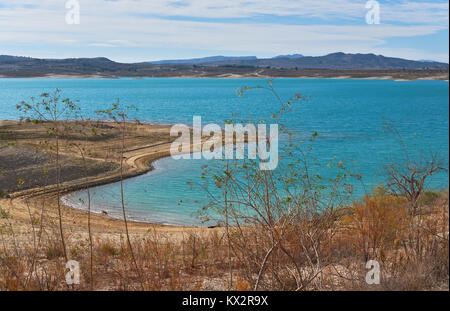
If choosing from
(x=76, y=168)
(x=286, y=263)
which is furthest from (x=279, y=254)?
(x=76, y=168)

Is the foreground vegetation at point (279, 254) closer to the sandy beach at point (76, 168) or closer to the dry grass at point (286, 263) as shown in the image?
the dry grass at point (286, 263)

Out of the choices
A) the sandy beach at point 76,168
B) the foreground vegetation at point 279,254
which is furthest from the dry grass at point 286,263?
Result: the sandy beach at point 76,168

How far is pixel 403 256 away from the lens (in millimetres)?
6805

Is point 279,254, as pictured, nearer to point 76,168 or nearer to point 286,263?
point 286,263

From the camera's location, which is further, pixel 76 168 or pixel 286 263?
pixel 76 168

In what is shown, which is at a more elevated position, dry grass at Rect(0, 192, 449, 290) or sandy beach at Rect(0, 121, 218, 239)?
dry grass at Rect(0, 192, 449, 290)

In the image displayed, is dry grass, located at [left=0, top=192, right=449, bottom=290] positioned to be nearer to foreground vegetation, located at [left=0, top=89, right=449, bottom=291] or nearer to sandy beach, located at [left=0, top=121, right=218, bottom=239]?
foreground vegetation, located at [left=0, top=89, right=449, bottom=291]

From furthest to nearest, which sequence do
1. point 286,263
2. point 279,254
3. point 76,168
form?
point 76,168 → point 286,263 → point 279,254

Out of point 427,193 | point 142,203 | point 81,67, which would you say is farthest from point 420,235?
point 81,67

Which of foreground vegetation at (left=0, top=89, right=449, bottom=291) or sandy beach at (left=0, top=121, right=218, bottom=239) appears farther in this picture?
sandy beach at (left=0, top=121, right=218, bottom=239)

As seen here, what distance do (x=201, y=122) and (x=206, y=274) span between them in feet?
126

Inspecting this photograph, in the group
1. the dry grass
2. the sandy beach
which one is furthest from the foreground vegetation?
the sandy beach

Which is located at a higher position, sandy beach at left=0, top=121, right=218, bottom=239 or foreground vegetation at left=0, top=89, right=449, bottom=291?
foreground vegetation at left=0, top=89, right=449, bottom=291

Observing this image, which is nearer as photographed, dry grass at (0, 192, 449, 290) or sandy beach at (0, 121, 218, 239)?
dry grass at (0, 192, 449, 290)
